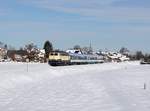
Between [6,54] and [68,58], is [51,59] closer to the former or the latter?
[68,58]

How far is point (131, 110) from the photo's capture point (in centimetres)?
1853

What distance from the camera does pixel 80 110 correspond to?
18344mm

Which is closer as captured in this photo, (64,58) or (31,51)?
(64,58)

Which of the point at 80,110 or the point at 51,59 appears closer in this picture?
the point at 80,110

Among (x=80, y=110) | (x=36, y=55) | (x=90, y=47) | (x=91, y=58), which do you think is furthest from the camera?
(x=90, y=47)

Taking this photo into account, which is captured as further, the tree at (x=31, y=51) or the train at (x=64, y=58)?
the tree at (x=31, y=51)

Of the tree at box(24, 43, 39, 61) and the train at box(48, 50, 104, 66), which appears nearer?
the train at box(48, 50, 104, 66)

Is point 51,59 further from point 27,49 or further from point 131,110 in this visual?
point 27,49

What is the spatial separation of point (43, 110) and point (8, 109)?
144cm

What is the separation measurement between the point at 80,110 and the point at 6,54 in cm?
17091

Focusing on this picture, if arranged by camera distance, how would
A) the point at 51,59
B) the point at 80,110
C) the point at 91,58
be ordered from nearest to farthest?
1. the point at 80,110
2. the point at 51,59
3. the point at 91,58

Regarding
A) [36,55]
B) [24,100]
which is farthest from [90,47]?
[24,100]

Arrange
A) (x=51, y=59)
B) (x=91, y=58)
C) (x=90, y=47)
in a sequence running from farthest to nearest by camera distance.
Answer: (x=90, y=47)
(x=91, y=58)
(x=51, y=59)

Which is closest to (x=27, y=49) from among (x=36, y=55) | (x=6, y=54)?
(x=36, y=55)
